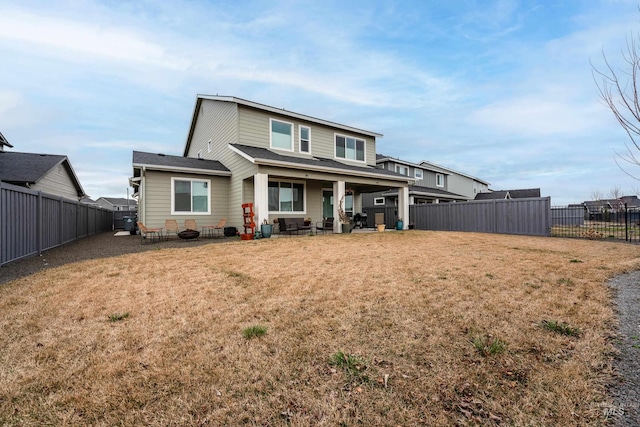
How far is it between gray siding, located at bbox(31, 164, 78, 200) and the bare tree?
23521 millimetres

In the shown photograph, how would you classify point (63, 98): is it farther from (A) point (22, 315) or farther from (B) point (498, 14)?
(B) point (498, 14)

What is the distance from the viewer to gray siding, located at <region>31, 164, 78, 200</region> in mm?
16844

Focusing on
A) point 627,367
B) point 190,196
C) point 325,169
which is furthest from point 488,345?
point 190,196

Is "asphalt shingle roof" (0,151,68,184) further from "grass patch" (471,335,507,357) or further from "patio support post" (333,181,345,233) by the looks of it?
"grass patch" (471,335,507,357)

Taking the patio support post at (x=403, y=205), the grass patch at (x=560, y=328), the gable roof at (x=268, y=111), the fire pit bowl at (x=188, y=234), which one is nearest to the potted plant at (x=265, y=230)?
the fire pit bowl at (x=188, y=234)

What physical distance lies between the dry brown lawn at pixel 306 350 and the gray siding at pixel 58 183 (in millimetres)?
16504

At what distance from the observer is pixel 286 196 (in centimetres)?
1409

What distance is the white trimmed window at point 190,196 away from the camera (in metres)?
12.5

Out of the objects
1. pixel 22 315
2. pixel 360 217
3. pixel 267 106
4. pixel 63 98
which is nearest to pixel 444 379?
pixel 22 315

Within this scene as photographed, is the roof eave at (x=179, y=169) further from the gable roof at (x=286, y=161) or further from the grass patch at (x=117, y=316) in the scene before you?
the grass patch at (x=117, y=316)

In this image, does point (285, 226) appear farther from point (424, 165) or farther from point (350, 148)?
point (424, 165)

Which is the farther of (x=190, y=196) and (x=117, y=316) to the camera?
(x=190, y=196)

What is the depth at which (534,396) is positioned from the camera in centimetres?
197

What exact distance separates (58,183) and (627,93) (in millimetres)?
27457
